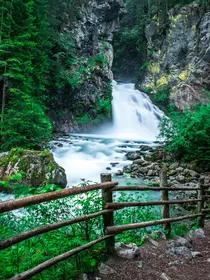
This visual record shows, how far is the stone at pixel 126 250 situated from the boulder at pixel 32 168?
4.81 m

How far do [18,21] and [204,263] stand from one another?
1363cm

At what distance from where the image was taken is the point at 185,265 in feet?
10.2

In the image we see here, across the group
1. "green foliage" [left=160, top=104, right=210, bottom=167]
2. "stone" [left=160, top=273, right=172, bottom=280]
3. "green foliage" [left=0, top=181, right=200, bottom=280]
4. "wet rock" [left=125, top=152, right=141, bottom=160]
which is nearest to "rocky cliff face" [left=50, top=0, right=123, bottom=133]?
"wet rock" [left=125, top=152, right=141, bottom=160]

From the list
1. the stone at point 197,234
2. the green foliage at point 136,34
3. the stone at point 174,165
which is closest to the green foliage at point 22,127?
the stone at point 174,165

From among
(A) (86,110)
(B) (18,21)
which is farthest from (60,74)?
(B) (18,21)

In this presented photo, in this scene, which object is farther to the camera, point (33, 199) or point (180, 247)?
point (180, 247)

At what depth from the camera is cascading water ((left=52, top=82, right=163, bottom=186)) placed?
12.0m

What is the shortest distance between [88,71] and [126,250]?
19.9m

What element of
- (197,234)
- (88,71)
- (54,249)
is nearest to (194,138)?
(197,234)

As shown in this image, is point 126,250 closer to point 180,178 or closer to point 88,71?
point 180,178

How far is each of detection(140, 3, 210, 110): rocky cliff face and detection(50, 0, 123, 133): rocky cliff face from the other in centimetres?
531

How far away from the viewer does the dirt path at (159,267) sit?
104 inches

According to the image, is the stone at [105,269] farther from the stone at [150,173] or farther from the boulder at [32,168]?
the stone at [150,173]

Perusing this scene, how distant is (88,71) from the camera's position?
2120cm
